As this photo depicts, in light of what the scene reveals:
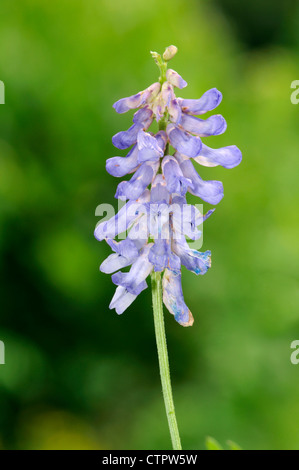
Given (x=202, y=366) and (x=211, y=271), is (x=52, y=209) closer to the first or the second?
(x=211, y=271)

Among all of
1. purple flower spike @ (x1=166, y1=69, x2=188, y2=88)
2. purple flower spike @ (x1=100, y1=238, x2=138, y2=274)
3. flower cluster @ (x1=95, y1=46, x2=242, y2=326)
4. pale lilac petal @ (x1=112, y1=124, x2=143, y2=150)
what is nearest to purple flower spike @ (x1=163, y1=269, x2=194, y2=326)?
flower cluster @ (x1=95, y1=46, x2=242, y2=326)

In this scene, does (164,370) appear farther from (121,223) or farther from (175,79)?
(175,79)

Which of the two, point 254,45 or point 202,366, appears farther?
point 254,45

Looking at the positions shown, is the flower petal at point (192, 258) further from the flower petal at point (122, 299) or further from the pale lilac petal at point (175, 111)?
the pale lilac petal at point (175, 111)

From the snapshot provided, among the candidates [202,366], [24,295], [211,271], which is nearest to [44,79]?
[24,295]

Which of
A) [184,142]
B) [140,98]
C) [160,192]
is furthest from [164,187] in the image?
[140,98]

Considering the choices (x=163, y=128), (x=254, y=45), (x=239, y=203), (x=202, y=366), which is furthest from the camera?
(x=254, y=45)

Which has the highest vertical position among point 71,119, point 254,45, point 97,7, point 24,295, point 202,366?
point 254,45
